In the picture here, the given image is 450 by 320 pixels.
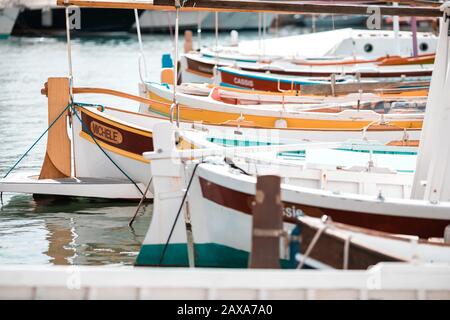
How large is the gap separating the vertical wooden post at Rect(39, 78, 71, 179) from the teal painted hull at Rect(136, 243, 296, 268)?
15.2 ft

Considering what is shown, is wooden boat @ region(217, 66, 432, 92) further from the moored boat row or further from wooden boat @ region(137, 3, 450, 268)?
wooden boat @ region(137, 3, 450, 268)

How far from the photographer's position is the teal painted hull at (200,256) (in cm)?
1088

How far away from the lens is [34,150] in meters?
20.2

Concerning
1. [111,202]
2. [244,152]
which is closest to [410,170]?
[244,152]

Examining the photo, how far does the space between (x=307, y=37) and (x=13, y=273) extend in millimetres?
27993

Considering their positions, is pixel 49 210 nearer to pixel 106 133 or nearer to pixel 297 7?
pixel 106 133

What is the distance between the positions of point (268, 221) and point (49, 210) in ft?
22.3

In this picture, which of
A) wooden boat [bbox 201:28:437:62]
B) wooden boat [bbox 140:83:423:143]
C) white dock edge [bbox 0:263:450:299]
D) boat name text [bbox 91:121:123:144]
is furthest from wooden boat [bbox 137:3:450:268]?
wooden boat [bbox 201:28:437:62]

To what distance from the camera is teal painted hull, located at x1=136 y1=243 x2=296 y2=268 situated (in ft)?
35.7

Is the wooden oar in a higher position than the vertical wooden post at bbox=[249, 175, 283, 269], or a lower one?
lower

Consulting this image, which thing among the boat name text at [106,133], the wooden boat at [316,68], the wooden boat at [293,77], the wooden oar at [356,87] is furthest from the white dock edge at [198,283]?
the wooden boat at [316,68]

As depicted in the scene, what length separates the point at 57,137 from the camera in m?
15.6

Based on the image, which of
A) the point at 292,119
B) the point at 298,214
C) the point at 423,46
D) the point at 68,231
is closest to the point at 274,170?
the point at 298,214
